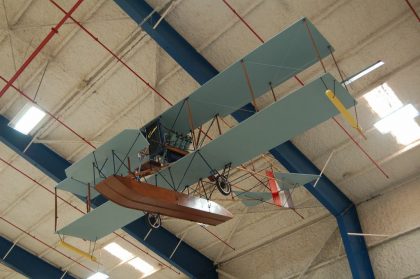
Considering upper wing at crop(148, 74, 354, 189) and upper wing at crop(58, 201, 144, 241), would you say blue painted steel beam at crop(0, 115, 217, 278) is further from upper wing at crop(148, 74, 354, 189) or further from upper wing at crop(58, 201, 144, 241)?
upper wing at crop(148, 74, 354, 189)

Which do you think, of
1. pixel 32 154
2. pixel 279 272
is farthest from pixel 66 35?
pixel 279 272

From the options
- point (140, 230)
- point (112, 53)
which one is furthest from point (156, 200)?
point (140, 230)

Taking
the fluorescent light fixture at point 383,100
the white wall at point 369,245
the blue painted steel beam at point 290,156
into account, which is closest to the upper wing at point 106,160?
the blue painted steel beam at point 290,156

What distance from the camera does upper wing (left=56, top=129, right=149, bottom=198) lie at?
30.3 feet

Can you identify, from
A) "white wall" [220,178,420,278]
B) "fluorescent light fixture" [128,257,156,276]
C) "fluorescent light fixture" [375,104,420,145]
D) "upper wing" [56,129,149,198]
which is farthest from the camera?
"fluorescent light fixture" [128,257,156,276]

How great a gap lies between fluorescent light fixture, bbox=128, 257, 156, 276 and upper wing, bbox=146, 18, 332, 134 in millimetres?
10690

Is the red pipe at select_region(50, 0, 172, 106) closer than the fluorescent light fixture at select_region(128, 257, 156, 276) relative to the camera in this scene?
Yes

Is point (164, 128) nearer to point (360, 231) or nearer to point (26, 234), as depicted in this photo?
point (360, 231)

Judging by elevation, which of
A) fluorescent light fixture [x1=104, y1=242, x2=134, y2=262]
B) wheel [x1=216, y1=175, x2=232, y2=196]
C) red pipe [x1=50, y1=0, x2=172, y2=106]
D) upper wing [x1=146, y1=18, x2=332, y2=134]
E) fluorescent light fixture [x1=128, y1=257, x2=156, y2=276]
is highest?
red pipe [x1=50, y1=0, x2=172, y2=106]

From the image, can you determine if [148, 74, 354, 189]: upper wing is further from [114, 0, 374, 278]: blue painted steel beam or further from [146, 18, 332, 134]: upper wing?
[114, 0, 374, 278]: blue painted steel beam

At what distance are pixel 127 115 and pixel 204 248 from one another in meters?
7.33

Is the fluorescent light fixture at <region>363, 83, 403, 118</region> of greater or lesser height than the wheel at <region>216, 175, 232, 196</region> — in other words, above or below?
above

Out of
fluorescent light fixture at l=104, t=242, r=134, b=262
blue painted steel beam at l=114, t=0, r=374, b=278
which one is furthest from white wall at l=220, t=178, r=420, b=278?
fluorescent light fixture at l=104, t=242, r=134, b=262

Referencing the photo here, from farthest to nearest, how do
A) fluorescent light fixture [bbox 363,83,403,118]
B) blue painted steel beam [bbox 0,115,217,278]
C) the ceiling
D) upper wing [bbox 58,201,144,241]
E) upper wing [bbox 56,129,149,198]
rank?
blue painted steel beam [bbox 0,115,217,278] → fluorescent light fixture [bbox 363,83,403,118] → the ceiling → upper wing [bbox 58,201,144,241] → upper wing [bbox 56,129,149,198]
